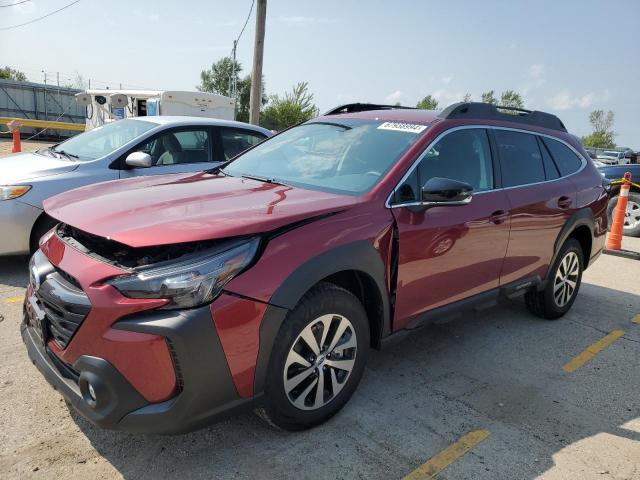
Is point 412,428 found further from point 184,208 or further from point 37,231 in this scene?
point 37,231

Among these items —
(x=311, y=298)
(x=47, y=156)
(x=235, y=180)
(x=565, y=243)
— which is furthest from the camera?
(x=47, y=156)

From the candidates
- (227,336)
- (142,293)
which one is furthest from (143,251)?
(227,336)

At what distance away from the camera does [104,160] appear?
5281mm

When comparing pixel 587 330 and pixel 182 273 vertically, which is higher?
pixel 182 273

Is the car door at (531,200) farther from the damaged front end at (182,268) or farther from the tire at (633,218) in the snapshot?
the tire at (633,218)

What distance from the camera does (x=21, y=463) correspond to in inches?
95.3

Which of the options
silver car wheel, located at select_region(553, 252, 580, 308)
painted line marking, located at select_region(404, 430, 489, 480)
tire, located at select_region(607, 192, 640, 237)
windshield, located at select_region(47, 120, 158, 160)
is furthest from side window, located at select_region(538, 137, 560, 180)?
tire, located at select_region(607, 192, 640, 237)

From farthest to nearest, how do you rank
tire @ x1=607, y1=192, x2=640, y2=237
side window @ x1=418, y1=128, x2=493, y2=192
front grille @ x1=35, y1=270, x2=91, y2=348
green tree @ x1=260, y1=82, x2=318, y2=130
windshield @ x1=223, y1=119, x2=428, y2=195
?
1. green tree @ x1=260, y1=82, x2=318, y2=130
2. tire @ x1=607, y1=192, x2=640, y2=237
3. side window @ x1=418, y1=128, x2=493, y2=192
4. windshield @ x1=223, y1=119, x2=428, y2=195
5. front grille @ x1=35, y1=270, x2=91, y2=348

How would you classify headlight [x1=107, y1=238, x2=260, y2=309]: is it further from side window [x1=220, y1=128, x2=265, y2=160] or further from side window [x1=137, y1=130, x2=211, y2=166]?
side window [x1=220, y1=128, x2=265, y2=160]

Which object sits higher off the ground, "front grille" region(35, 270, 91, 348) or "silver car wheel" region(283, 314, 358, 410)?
"front grille" region(35, 270, 91, 348)

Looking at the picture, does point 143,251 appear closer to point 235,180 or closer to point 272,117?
point 235,180

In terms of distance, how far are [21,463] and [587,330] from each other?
14.6ft

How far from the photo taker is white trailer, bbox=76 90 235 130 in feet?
46.8

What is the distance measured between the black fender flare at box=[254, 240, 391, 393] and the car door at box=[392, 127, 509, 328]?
282 millimetres
